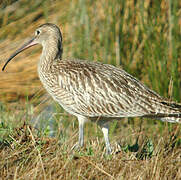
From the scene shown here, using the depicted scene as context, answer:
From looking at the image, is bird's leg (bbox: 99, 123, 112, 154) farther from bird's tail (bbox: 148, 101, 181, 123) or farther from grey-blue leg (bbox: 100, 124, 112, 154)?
bird's tail (bbox: 148, 101, 181, 123)

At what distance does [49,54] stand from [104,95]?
0.91 m

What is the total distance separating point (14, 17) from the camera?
19.2ft

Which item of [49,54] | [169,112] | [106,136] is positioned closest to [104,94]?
[106,136]

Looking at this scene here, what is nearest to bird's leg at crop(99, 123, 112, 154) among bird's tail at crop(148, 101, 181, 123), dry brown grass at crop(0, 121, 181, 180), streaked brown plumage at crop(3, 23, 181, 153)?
streaked brown plumage at crop(3, 23, 181, 153)

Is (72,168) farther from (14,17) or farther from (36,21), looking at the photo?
(36,21)

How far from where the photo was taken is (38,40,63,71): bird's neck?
5555 mm

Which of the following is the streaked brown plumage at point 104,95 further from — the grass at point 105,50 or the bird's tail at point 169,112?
the grass at point 105,50

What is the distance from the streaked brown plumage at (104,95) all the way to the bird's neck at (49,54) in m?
0.26

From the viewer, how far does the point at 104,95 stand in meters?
5.20

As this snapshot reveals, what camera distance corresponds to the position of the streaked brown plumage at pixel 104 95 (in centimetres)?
509

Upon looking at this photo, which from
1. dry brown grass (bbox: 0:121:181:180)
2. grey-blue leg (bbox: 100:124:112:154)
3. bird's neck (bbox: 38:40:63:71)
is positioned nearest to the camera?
dry brown grass (bbox: 0:121:181:180)

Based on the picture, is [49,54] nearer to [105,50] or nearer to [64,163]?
[105,50]

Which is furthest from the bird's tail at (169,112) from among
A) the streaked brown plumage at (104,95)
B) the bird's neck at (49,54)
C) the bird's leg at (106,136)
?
the bird's neck at (49,54)

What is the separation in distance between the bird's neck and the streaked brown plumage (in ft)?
0.86
